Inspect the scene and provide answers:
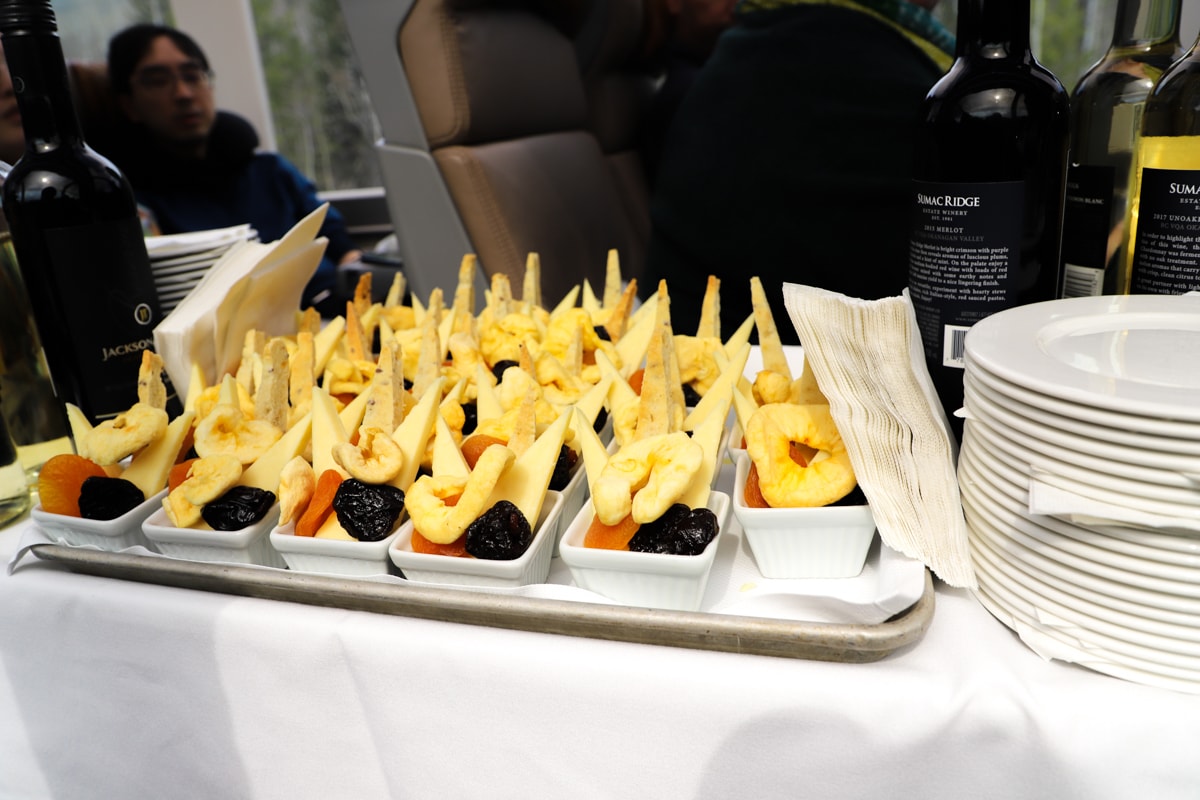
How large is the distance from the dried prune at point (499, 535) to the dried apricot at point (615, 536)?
48mm

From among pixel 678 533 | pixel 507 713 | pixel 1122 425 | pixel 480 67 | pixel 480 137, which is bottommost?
pixel 507 713

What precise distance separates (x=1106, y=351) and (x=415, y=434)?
0.51 m

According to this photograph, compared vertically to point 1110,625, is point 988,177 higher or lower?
higher

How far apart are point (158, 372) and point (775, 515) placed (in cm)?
62

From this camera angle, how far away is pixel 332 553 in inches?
23.3

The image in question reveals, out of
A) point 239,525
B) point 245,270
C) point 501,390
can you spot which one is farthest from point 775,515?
point 245,270

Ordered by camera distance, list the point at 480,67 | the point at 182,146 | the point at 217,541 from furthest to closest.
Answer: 1. the point at 182,146
2. the point at 480,67
3. the point at 217,541

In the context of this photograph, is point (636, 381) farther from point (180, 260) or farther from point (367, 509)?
point (180, 260)

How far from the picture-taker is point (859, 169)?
4.44 ft

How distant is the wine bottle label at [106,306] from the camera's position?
819mm

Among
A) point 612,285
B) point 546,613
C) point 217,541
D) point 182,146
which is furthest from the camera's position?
point 182,146

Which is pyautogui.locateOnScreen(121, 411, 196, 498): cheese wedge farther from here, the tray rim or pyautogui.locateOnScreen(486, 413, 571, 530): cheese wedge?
pyautogui.locateOnScreen(486, 413, 571, 530): cheese wedge

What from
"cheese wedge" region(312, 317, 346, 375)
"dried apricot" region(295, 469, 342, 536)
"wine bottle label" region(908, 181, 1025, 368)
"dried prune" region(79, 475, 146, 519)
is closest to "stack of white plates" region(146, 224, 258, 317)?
"cheese wedge" region(312, 317, 346, 375)

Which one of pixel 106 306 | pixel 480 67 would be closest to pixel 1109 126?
pixel 106 306
